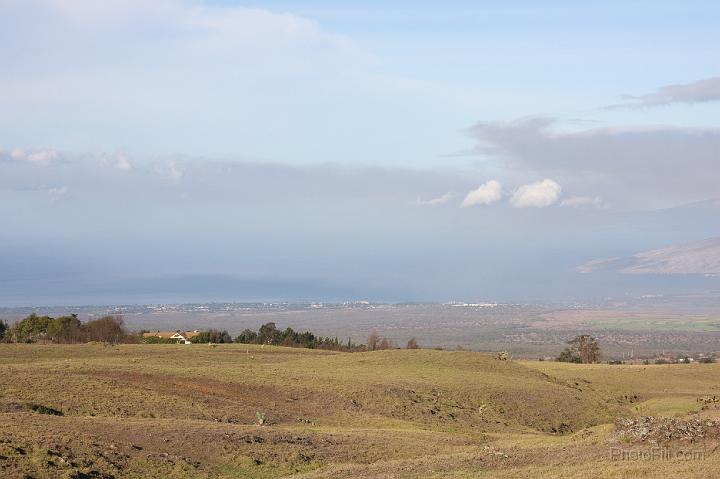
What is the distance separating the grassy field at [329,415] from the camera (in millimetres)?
24375

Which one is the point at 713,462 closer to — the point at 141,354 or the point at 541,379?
the point at 541,379

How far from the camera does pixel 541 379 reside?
203 feet

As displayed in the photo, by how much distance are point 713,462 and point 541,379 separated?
135 feet

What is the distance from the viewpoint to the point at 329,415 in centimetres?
4022

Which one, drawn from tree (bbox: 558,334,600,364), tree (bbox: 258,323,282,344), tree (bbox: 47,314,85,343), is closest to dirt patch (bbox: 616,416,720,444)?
tree (bbox: 47,314,85,343)

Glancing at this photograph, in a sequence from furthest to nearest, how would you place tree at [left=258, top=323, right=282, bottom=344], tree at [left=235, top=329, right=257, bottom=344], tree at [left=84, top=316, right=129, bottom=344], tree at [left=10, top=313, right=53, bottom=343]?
tree at [left=258, top=323, right=282, bottom=344]
tree at [left=235, top=329, right=257, bottom=344]
tree at [left=10, top=313, right=53, bottom=343]
tree at [left=84, top=316, right=129, bottom=344]

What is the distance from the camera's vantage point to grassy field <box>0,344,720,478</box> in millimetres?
24375

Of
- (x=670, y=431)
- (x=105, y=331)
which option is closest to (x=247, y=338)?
(x=105, y=331)

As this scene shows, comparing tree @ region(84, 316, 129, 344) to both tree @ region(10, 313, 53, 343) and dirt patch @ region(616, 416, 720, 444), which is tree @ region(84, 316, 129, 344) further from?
dirt patch @ region(616, 416, 720, 444)

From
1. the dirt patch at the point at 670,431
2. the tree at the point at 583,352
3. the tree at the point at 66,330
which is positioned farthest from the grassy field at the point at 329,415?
the tree at the point at 583,352

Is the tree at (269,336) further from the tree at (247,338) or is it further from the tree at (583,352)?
the tree at (583,352)

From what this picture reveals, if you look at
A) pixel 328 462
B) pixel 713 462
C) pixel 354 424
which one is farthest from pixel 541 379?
pixel 713 462

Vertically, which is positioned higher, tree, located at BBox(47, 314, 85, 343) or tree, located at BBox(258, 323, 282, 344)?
tree, located at BBox(47, 314, 85, 343)

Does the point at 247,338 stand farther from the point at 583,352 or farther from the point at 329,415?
the point at 329,415
